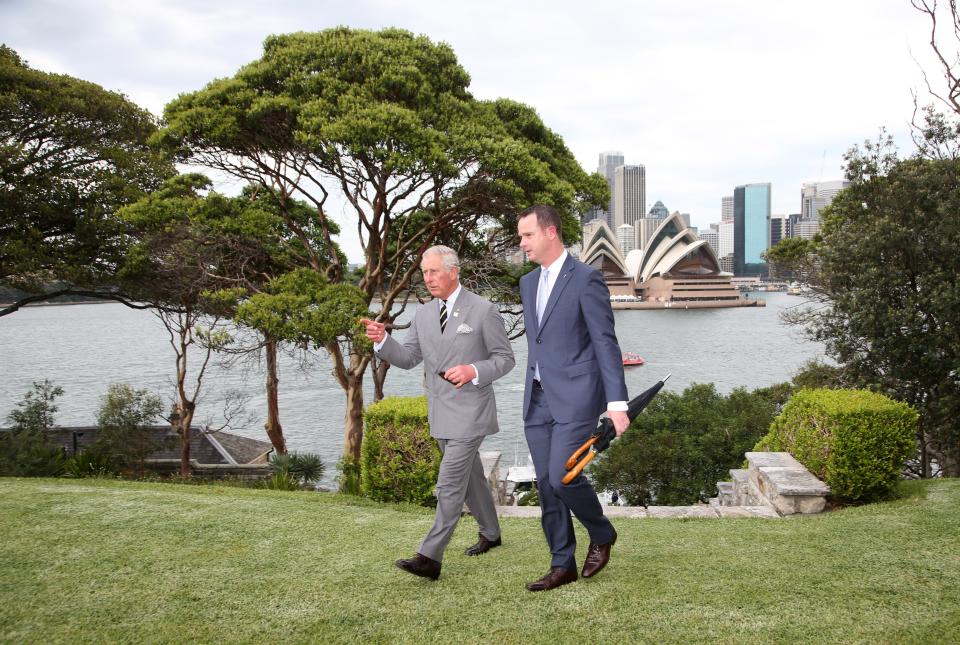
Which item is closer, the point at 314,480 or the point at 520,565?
the point at 520,565

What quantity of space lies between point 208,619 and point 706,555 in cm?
311

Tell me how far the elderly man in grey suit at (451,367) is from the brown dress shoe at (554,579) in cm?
55

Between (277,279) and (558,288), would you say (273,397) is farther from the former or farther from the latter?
(558,288)

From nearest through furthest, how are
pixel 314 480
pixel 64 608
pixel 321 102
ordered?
pixel 64 608 < pixel 321 102 < pixel 314 480

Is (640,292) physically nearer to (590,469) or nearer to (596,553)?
(590,469)

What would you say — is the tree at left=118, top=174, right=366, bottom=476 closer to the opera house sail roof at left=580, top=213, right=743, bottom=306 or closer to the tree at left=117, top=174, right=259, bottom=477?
the tree at left=117, top=174, right=259, bottom=477

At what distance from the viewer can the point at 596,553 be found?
12.9 feet

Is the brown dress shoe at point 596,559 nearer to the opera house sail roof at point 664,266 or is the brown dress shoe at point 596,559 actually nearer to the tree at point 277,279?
the tree at point 277,279

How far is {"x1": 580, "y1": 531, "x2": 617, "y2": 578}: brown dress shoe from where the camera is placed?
12.8 feet

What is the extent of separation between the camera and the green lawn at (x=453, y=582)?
129 inches

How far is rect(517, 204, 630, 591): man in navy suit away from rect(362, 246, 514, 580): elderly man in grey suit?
12.8 inches

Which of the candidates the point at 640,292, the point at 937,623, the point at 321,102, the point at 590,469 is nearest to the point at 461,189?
the point at 321,102

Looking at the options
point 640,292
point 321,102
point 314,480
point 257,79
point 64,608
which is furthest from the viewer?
point 640,292

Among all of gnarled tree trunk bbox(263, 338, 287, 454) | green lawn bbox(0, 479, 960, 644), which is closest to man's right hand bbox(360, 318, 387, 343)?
green lawn bbox(0, 479, 960, 644)
